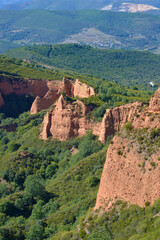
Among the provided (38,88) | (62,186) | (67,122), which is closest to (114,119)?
(67,122)

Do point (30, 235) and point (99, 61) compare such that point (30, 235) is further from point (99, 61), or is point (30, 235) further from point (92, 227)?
point (99, 61)

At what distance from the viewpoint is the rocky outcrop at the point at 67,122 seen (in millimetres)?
58625

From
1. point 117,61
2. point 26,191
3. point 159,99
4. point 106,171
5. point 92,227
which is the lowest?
point 117,61

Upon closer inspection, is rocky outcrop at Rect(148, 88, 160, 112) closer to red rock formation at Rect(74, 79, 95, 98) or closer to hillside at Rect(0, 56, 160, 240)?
hillside at Rect(0, 56, 160, 240)

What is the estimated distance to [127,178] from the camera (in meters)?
29.8

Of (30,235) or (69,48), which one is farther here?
(69,48)

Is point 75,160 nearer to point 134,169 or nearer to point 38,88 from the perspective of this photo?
point 134,169

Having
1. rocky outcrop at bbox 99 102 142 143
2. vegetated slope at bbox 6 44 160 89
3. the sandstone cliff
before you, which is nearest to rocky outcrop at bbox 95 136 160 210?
the sandstone cliff

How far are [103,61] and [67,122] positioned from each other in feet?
383

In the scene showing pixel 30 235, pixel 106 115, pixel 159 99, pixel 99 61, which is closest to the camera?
pixel 159 99

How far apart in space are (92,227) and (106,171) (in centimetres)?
452

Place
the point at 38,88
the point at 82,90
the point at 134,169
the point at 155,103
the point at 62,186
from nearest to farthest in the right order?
1. the point at 134,169
2. the point at 155,103
3. the point at 62,186
4. the point at 82,90
5. the point at 38,88

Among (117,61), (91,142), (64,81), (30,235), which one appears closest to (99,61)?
(117,61)

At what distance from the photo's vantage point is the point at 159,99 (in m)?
30.6
